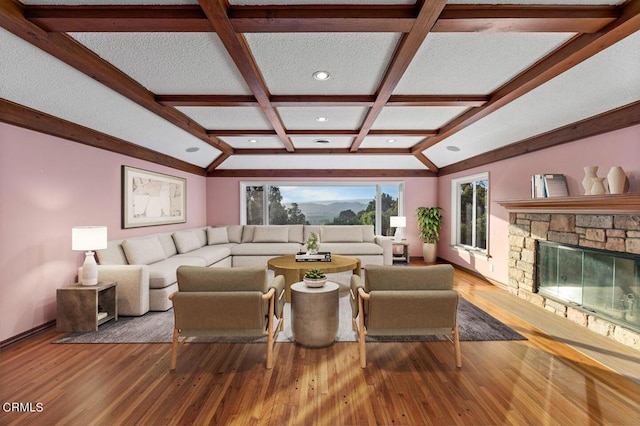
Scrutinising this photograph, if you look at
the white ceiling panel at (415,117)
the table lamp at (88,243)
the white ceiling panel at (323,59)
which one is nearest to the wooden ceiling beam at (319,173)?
the white ceiling panel at (415,117)

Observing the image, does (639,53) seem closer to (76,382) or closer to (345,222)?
(76,382)

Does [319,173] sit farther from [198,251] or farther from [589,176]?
[589,176]

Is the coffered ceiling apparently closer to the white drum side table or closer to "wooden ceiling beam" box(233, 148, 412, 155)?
"wooden ceiling beam" box(233, 148, 412, 155)

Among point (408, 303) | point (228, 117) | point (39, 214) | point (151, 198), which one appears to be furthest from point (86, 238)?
point (408, 303)

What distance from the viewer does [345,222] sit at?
8.17 metres

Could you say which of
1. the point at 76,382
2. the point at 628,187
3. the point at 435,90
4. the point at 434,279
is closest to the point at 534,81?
the point at 435,90

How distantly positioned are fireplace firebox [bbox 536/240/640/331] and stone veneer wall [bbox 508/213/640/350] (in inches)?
2.7

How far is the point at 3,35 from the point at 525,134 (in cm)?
552

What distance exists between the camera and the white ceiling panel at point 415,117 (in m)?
4.10

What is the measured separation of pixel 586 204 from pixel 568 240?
79cm

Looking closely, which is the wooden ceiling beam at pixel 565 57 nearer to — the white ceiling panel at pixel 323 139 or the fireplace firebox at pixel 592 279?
the fireplace firebox at pixel 592 279

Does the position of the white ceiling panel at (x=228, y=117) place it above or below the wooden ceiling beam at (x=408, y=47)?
above

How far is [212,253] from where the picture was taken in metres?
5.59

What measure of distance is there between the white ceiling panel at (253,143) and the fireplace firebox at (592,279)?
179 inches
